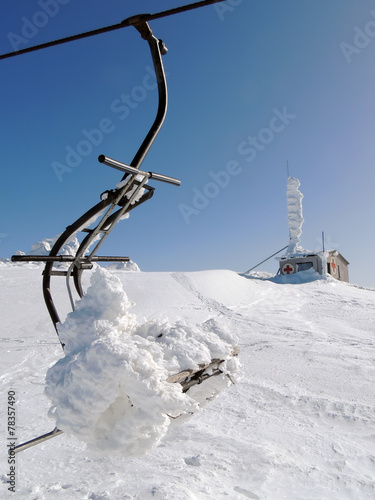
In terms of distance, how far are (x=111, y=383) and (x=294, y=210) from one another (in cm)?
2425

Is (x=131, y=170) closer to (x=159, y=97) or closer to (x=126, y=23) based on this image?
(x=159, y=97)

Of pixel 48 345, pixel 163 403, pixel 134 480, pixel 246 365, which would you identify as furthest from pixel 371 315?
pixel 163 403

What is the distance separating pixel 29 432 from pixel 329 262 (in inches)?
810

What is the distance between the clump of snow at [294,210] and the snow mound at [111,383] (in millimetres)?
22794

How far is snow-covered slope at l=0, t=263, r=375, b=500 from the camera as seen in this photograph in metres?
→ 3.07

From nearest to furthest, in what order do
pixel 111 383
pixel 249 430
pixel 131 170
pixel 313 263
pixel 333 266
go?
1. pixel 111 383
2. pixel 131 170
3. pixel 249 430
4. pixel 313 263
5. pixel 333 266

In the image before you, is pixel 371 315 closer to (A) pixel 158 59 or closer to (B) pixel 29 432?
(B) pixel 29 432

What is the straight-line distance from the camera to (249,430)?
422 centimetres

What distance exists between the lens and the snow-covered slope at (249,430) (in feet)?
10.1

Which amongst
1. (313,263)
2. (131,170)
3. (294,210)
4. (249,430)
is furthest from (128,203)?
(294,210)

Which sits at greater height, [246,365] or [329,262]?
[329,262]

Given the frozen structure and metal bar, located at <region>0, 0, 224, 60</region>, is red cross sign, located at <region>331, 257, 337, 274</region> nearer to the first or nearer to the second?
the frozen structure

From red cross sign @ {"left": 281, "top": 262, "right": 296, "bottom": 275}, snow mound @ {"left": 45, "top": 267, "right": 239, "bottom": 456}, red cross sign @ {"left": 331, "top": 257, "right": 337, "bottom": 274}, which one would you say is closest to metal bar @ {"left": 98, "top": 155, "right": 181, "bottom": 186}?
snow mound @ {"left": 45, "top": 267, "right": 239, "bottom": 456}

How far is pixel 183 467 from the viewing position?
3.38 meters
